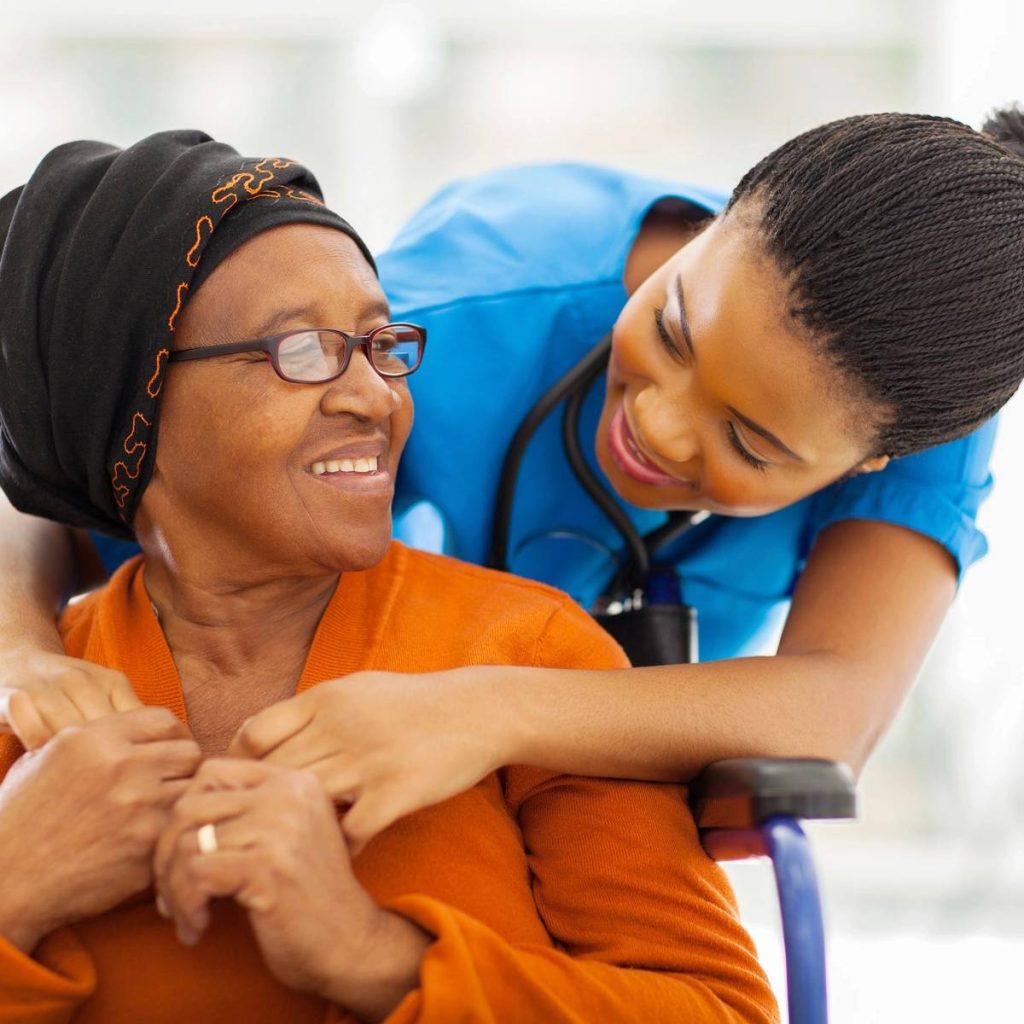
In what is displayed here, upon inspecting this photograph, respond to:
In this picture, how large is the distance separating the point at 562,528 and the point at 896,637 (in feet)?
1.52

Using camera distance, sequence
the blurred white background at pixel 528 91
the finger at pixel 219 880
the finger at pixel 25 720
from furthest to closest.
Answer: the blurred white background at pixel 528 91
the finger at pixel 25 720
the finger at pixel 219 880

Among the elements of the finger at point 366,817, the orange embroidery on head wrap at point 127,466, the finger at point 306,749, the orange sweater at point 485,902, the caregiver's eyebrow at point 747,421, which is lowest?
the orange sweater at point 485,902

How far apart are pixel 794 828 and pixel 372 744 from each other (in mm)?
356

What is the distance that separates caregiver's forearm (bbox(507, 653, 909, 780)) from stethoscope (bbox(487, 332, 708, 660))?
27 centimetres

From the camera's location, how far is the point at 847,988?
10.2 feet

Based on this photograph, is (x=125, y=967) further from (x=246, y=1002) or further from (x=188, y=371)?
(x=188, y=371)

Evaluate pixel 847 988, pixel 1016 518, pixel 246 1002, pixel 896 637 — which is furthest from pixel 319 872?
pixel 1016 518

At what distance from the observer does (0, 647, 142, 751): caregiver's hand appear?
1.15m

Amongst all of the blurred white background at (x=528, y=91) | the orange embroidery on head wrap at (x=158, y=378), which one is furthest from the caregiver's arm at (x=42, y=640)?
the blurred white background at (x=528, y=91)

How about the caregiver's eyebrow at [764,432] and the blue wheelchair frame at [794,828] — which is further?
the caregiver's eyebrow at [764,432]

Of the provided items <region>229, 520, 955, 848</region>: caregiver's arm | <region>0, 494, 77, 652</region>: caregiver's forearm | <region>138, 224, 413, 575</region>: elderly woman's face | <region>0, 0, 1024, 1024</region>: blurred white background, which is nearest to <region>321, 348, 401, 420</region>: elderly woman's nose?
<region>138, 224, 413, 575</region>: elderly woman's face

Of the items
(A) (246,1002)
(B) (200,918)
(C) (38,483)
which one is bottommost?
(A) (246,1002)

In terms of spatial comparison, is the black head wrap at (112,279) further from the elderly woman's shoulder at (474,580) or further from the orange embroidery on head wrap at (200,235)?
the elderly woman's shoulder at (474,580)

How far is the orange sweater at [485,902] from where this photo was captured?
3.47ft
